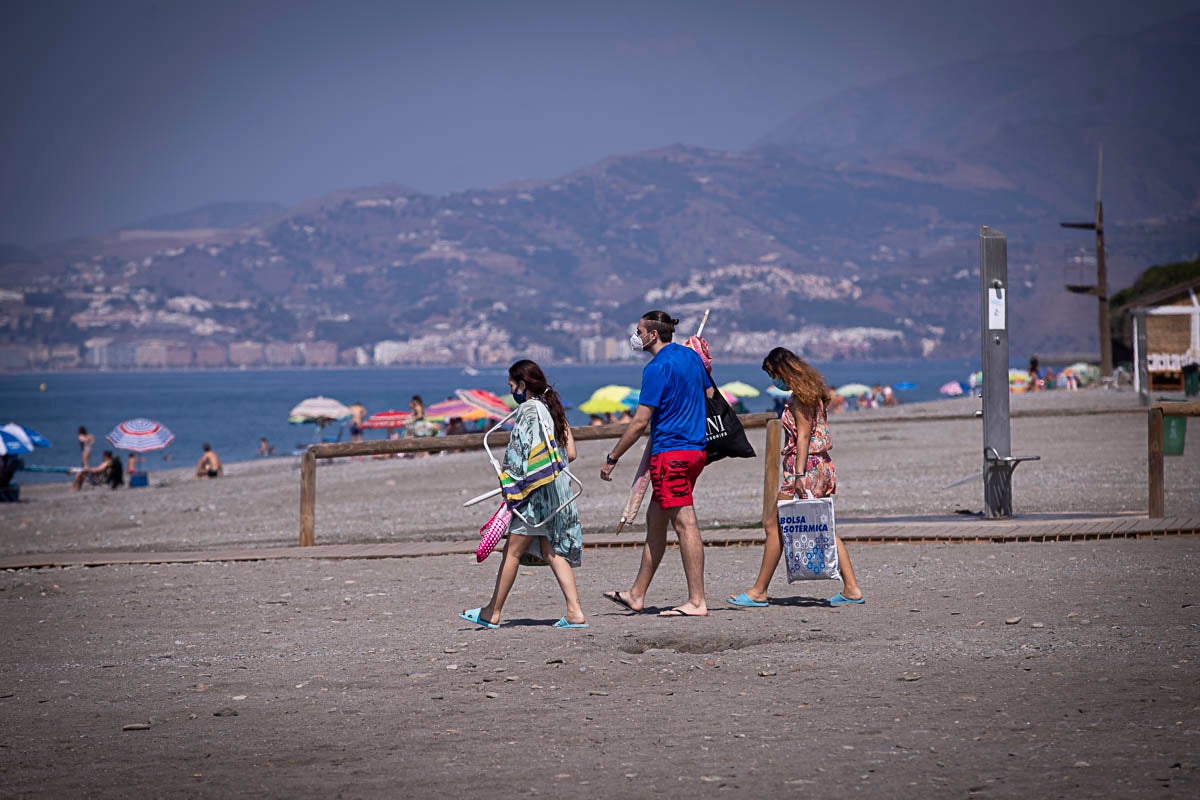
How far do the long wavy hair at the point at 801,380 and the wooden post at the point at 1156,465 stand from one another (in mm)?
4686

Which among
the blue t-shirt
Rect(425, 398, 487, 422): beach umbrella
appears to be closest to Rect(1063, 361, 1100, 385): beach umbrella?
A: Rect(425, 398, 487, 422): beach umbrella

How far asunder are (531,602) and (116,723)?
344 centimetres

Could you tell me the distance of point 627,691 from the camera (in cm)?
615

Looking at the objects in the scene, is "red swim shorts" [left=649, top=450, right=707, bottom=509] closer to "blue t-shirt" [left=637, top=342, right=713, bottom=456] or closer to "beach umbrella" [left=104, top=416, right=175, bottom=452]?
"blue t-shirt" [left=637, top=342, right=713, bottom=456]

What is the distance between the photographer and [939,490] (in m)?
16.3

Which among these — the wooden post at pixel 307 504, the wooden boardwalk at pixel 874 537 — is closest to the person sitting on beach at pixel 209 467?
the wooden boardwalk at pixel 874 537

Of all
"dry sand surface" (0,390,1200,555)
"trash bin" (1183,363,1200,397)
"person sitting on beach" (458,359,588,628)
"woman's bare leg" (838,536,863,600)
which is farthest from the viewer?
"trash bin" (1183,363,1200,397)

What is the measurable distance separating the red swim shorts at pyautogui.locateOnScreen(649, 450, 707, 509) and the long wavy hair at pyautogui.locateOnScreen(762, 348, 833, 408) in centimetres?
63

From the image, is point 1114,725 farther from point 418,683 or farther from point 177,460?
point 177,460

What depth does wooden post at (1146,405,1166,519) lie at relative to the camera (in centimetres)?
1129

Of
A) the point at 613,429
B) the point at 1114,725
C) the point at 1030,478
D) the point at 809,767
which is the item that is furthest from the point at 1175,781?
the point at 1030,478

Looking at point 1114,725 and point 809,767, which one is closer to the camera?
point 809,767

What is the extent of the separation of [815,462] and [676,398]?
90 cm

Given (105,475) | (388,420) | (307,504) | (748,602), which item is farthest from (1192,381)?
(748,602)
